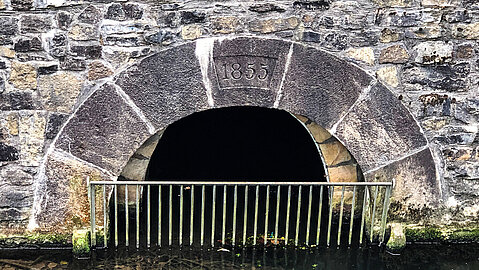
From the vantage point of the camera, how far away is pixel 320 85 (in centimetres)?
→ 407

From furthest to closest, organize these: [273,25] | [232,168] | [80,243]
Result: [232,168], [80,243], [273,25]

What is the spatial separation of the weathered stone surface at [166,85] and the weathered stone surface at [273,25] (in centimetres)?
44

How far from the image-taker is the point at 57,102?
3.99 meters

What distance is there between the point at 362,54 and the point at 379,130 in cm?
57

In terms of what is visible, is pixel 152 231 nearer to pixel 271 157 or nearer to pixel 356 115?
pixel 356 115

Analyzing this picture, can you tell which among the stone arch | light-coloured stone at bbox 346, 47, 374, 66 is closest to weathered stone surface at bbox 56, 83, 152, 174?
the stone arch

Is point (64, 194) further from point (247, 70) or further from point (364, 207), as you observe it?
point (364, 207)

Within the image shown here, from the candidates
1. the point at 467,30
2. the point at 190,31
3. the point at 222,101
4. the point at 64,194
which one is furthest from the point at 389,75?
the point at 64,194

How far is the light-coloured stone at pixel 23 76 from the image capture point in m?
3.91

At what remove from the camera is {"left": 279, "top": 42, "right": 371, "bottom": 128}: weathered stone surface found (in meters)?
4.00

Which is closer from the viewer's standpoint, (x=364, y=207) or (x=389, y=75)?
(x=389, y=75)

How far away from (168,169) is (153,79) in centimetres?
222

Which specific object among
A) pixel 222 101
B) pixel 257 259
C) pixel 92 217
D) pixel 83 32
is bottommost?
pixel 257 259

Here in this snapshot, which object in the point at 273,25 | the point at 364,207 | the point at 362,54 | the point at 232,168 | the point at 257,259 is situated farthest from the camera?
the point at 232,168
